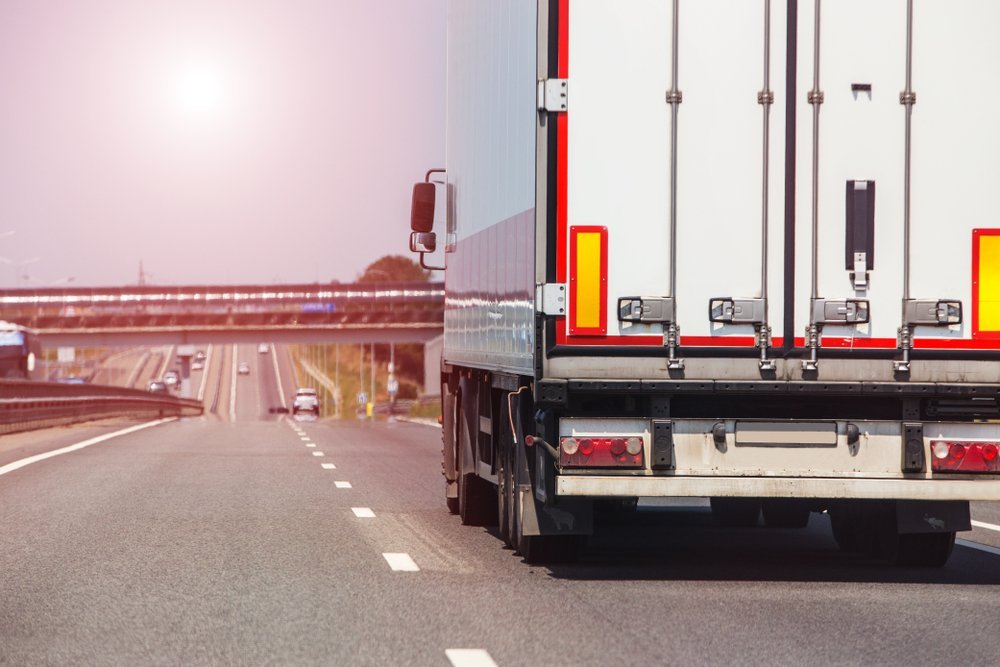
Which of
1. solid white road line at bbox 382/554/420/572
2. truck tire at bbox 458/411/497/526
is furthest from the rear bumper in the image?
truck tire at bbox 458/411/497/526

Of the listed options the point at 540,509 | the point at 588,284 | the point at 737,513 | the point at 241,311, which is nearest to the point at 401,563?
the point at 540,509

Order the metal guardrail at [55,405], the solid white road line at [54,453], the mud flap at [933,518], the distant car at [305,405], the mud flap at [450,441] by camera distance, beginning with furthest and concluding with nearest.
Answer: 1. the distant car at [305,405]
2. the metal guardrail at [55,405]
3. the solid white road line at [54,453]
4. the mud flap at [450,441]
5. the mud flap at [933,518]

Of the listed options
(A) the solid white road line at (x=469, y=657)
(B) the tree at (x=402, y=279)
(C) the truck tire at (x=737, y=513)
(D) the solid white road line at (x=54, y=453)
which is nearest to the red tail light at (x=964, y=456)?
(A) the solid white road line at (x=469, y=657)

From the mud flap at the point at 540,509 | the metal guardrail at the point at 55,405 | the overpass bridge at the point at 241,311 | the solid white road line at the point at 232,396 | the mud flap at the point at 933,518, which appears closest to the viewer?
the mud flap at the point at 540,509

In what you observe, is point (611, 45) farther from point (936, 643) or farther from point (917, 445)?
point (936, 643)

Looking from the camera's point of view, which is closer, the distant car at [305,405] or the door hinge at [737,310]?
the door hinge at [737,310]

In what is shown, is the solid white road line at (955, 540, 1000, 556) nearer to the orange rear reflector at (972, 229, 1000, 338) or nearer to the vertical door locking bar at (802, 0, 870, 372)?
the orange rear reflector at (972, 229, 1000, 338)

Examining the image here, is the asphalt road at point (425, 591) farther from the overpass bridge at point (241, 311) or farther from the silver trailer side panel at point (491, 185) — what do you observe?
the overpass bridge at point (241, 311)

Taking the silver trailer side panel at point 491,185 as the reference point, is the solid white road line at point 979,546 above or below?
below

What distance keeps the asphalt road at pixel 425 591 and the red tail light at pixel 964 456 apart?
67 centimetres

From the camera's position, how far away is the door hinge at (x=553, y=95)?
9.05 meters

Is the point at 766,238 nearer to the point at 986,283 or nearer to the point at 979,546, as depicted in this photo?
the point at 986,283

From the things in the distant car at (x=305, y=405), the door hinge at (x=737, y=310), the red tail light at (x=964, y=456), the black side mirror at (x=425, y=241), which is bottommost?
the distant car at (x=305, y=405)

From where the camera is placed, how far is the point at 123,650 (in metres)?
7.23
